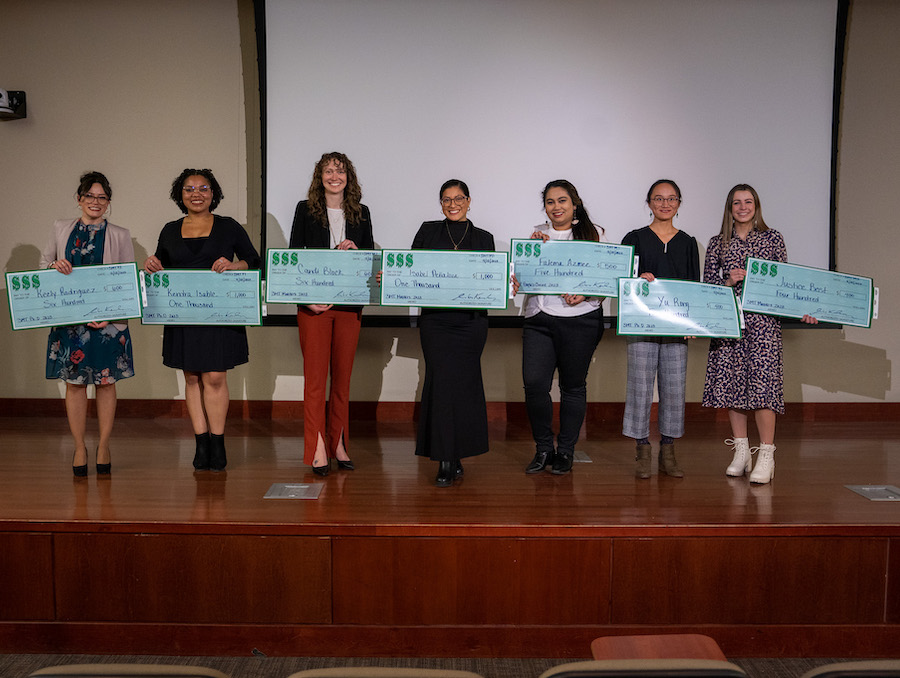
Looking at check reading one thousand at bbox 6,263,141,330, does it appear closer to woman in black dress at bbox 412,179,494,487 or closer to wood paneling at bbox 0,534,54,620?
wood paneling at bbox 0,534,54,620

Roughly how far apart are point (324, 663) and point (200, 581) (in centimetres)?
54

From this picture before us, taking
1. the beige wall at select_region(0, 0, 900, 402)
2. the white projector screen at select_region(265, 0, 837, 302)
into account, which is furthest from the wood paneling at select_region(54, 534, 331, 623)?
the white projector screen at select_region(265, 0, 837, 302)

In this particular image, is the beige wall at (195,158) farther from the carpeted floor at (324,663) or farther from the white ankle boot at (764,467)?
the carpeted floor at (324,663)

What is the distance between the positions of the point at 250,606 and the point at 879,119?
5.24 m

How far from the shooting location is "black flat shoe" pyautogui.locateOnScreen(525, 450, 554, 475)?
11.8ft

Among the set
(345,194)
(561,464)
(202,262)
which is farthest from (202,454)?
(561,464)

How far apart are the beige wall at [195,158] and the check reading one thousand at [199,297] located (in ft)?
6.07

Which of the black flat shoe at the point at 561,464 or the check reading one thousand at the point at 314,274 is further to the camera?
the black flat shoe at the point at 561,464

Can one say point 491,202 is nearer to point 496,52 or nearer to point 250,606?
point 496,52

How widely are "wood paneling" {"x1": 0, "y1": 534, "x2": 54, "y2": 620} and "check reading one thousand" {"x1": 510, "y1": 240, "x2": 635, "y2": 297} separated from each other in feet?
7.32

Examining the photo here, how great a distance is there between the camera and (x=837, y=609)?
8.80ft

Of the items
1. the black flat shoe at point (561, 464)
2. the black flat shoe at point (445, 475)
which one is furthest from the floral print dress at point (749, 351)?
the black flat shoe at point (445, 475)

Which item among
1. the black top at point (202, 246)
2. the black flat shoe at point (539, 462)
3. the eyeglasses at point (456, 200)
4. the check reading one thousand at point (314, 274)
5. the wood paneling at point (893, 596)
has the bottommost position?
the wood paneling at point (893, 596)

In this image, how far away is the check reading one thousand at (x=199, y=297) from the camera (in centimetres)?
343
